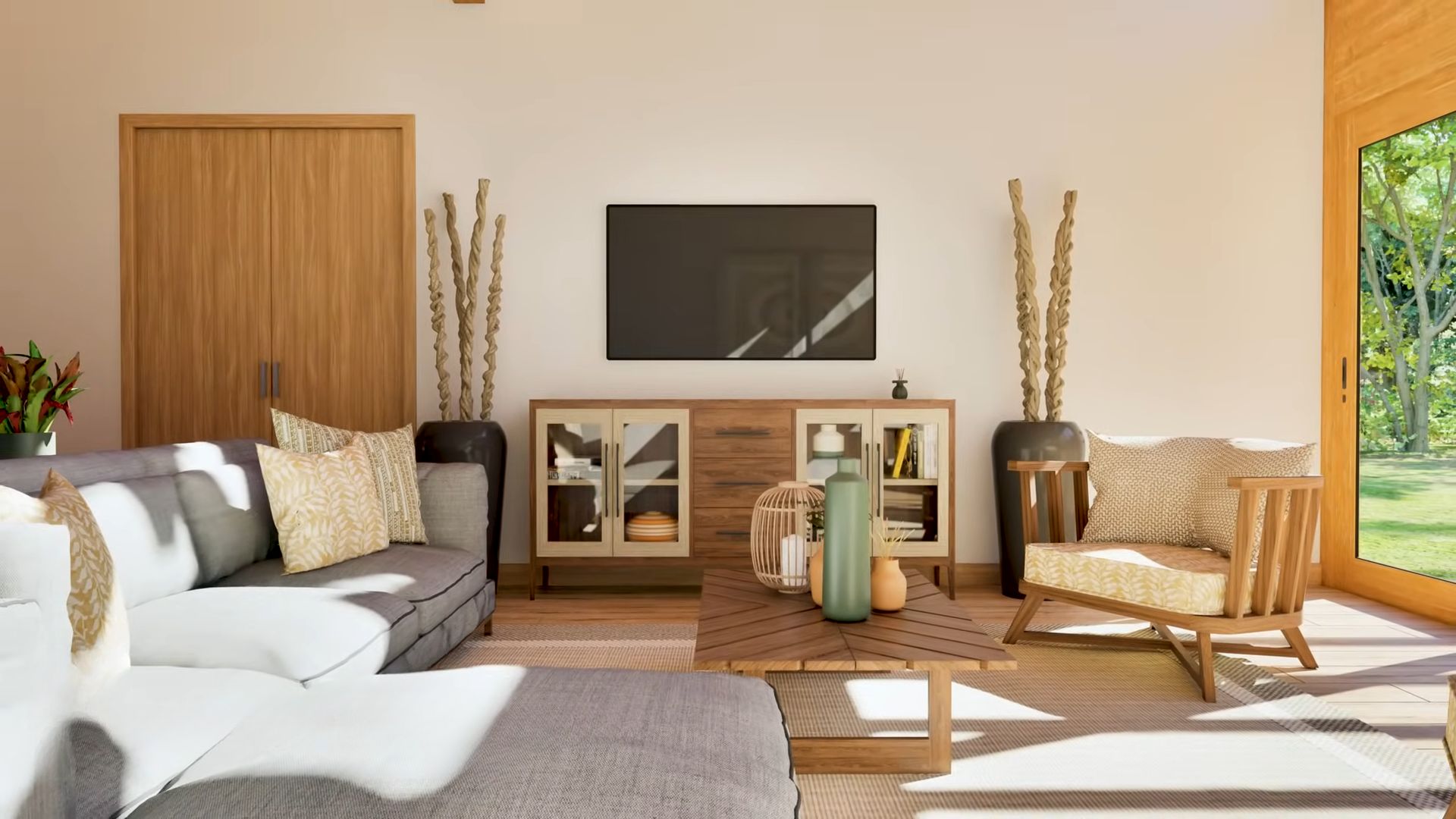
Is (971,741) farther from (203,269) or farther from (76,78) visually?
(76,78)

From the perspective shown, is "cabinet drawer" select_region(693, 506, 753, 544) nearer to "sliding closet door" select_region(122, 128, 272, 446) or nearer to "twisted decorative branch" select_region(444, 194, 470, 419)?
"twisted decorative branch" select_region(444, 194, 470, 419)

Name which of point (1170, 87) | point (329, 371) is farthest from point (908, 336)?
point (329, 371)

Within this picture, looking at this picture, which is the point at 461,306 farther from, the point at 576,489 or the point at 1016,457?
the point at 1016,457

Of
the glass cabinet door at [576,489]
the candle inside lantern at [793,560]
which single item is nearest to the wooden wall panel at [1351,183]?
the candle inside lantern at [793,560]

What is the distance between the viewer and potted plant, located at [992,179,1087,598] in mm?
3836

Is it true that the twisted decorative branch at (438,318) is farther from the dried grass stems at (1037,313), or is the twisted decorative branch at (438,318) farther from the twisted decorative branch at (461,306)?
the dried grass stems at (1037,313)

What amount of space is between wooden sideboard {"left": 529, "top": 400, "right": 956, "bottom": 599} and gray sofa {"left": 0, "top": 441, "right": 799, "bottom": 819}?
157 cm

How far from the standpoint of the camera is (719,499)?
3.83 meters

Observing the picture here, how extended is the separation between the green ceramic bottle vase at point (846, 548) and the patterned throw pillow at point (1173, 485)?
1407 mm

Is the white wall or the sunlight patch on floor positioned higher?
the white wall

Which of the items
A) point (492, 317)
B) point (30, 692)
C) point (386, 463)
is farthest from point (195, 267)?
point (30, 692)

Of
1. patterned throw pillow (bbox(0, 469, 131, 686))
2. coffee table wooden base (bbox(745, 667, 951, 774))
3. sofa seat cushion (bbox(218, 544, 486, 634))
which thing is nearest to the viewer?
patterned throw pillow (bbox(0, 469, 131, 686))

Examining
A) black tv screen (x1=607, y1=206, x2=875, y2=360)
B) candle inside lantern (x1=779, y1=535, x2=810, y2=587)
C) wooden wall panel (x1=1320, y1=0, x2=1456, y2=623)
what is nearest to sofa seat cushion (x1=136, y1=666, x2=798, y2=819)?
Answer: candle inside lantern (x1=779, y1=535, x2=810, y2=587)

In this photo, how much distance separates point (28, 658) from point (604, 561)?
3108mm
